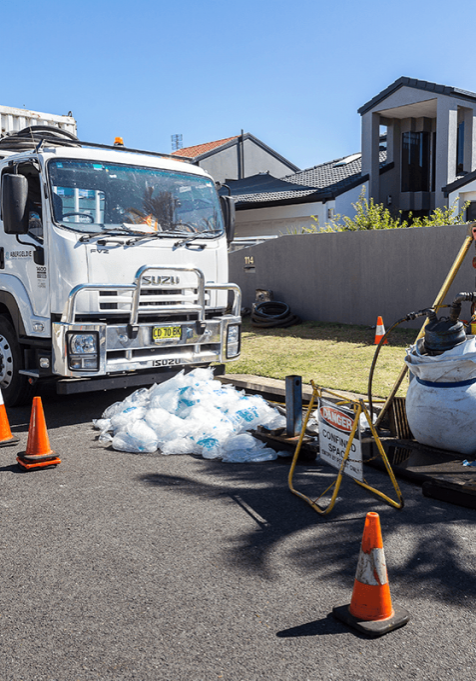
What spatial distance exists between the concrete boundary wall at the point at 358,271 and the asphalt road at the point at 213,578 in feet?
23.6

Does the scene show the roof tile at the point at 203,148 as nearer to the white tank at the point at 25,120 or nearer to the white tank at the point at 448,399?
the white tank at the point at 25,120

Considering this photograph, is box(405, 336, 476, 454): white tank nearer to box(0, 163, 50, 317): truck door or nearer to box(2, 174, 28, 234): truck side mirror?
box(0, 163, 50, 317): truck door

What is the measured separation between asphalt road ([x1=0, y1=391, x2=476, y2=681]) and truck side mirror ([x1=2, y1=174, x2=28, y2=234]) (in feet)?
8.74

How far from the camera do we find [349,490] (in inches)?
190

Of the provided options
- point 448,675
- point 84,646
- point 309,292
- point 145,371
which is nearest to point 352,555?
point 448,675

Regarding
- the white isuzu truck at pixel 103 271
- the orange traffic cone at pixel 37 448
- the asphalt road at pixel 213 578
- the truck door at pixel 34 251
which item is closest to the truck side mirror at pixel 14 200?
the white isuzu truck at pixel 103 271

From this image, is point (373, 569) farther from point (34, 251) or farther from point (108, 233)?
point (34, 251)

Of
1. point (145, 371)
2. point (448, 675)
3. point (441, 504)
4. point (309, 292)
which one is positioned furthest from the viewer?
point (309, 292)

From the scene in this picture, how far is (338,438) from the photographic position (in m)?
4.52

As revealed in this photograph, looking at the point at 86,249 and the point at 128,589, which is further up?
the point at 86,249

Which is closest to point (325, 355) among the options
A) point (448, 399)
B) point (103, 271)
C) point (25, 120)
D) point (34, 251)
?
point (103, 271)

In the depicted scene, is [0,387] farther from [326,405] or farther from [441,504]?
[441,504]

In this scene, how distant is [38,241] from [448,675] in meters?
5.74

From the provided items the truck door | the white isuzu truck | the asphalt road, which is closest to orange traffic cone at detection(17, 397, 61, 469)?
the asphalt road
